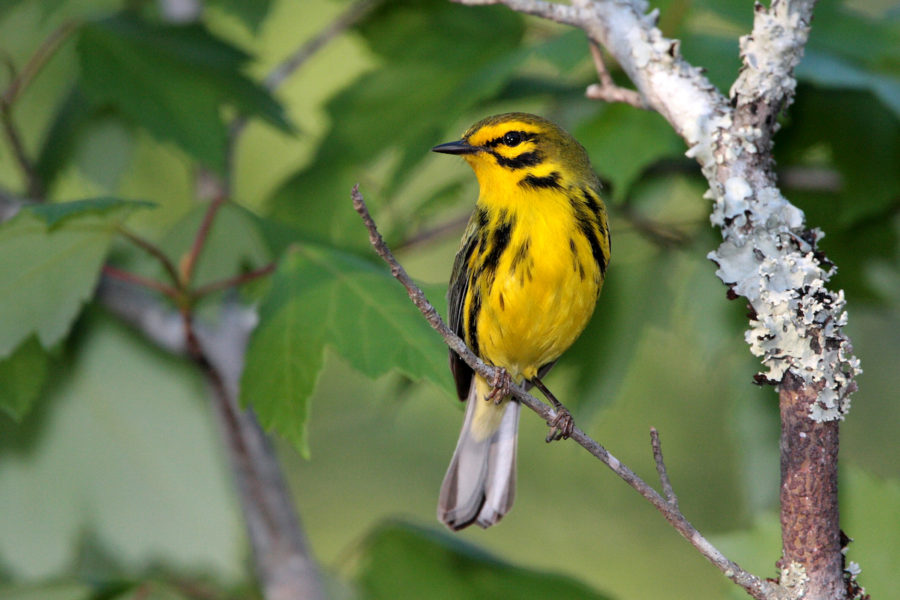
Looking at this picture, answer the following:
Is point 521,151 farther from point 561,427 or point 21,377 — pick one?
point 21,377

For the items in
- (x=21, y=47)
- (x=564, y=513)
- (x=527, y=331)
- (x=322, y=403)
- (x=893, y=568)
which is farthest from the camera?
(x=322, y=403)

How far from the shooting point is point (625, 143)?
1882 mm

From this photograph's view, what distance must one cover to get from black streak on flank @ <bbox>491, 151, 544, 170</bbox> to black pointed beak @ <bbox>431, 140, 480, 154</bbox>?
7cm

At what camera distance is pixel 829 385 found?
1053 millimetres

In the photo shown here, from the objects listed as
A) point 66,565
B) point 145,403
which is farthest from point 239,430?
point 66,565

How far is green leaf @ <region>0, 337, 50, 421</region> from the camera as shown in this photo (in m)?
1.71

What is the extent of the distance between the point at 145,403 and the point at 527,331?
92cm

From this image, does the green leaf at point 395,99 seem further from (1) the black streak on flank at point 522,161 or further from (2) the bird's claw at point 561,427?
(2) the bird's claw at point 561,427

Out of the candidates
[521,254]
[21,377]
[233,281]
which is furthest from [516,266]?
[21,377]

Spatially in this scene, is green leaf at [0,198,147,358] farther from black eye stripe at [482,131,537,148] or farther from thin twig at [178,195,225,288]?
black eye stripe at [482,131,537,148]

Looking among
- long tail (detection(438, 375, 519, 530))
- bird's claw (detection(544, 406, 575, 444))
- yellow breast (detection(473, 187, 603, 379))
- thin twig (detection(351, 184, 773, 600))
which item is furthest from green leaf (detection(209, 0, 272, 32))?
thin twig (detection(351, 184, 773, 600))

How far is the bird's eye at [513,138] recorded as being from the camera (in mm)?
2055

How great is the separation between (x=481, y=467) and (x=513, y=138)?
0.73m

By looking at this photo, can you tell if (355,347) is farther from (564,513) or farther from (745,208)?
(564,513)
